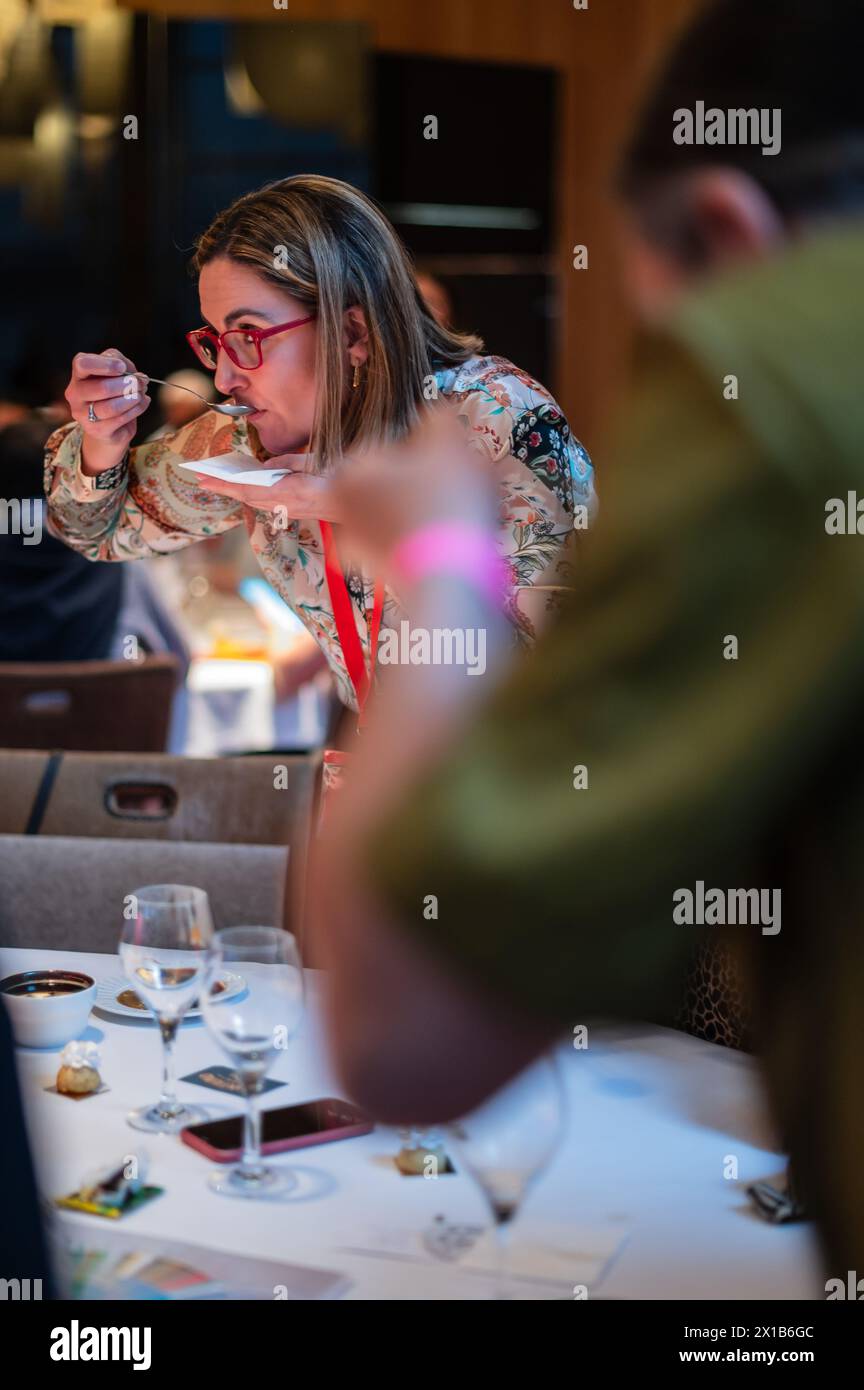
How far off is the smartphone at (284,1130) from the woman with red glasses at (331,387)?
1.71 feet

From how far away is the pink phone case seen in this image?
3.71ft

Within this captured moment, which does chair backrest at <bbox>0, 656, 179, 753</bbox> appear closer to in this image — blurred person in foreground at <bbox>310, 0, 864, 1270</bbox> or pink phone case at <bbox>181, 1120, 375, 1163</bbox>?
pink phone case at <bbox>181, 1120, 375, 1163</bbox>

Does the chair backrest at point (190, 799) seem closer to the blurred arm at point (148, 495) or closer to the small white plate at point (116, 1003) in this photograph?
the blurred arm at point (148, 495)

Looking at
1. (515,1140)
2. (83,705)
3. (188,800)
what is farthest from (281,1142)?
(83,705)

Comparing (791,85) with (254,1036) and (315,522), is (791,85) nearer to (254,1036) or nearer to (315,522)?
(254,1036)

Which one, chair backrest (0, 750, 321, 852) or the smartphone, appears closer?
the smartphone

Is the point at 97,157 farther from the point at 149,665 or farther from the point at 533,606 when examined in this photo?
the point at 533,606

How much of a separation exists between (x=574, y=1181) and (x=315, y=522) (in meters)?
0.85

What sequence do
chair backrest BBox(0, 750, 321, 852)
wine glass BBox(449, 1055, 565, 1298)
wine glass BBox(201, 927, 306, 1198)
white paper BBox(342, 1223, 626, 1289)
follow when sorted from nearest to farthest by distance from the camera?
wine glass BBox(449, 1055, 565, 1298), white paper BBox(342, 1223, 626, 1289), wine glass BBox(201, 927, 306, 1198), chair backrest BBox(0, 750, 321, 852)

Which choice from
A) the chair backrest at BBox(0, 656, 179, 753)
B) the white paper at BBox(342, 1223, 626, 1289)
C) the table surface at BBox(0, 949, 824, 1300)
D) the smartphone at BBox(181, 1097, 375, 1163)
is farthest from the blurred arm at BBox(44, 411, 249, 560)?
the chair backrest at BBox(0, 656, 179, 753)

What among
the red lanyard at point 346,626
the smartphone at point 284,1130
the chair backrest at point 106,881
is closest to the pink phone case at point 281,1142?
the smartphone at point 284,1130

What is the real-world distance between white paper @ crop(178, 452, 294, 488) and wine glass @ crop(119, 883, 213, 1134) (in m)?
0.46

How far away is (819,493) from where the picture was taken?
403mm
